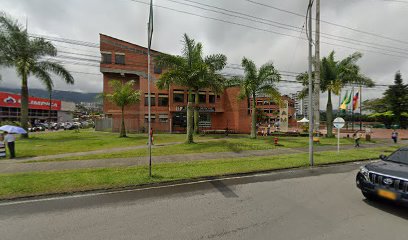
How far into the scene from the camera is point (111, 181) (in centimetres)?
Result: 686

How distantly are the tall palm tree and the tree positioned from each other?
127 feet

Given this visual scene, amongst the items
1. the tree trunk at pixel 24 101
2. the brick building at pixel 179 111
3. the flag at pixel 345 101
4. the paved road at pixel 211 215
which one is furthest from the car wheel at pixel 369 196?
the tree trunk at pixel 24 101

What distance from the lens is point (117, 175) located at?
298 inches

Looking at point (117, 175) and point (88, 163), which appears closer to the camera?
point (117, 175)

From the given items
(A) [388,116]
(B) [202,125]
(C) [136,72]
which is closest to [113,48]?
(C) [136,72]

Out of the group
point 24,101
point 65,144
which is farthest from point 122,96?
point 24,101

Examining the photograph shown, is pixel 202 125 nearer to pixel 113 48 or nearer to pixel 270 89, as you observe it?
pixel 270 89

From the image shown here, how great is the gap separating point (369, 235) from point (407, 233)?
76 centimetres

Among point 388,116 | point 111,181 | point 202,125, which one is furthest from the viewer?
point 388,116

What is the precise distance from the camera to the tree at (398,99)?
36938mm

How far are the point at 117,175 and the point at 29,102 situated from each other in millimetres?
57006

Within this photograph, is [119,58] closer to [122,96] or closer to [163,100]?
[163,100]

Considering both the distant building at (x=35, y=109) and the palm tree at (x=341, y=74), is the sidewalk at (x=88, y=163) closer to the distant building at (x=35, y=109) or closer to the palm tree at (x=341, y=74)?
the palm tree at (x=341, y=74)

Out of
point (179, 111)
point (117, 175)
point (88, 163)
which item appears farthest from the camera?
point (179, 111)
